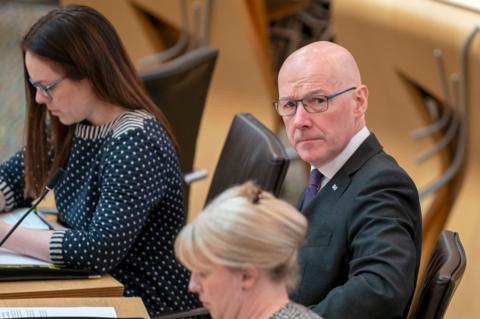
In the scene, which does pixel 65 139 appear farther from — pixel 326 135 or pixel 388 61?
pixel 388 61

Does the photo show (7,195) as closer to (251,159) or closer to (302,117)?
(251,159)

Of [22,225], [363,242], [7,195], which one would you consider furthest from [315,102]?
[7,195]

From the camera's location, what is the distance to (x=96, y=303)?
7.18ft

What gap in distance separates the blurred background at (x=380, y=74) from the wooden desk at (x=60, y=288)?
1176 mm

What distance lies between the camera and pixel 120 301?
221 cm

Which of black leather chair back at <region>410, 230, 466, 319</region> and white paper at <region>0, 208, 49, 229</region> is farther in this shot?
white paper at <region>0, 208, 49, 229</region>

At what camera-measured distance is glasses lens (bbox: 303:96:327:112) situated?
7.24 feet

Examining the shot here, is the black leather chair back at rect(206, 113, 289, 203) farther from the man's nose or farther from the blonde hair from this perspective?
the blonde hair

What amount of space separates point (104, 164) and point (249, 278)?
898mm

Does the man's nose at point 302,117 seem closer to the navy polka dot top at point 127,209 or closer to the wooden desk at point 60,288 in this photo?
the navy polka dot top at point 127,209

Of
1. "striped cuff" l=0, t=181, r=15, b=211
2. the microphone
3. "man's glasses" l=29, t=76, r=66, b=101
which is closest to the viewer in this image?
the microphone

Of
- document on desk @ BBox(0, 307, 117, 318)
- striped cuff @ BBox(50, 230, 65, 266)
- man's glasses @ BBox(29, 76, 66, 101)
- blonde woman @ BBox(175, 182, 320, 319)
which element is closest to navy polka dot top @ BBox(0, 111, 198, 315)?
striped cuff @ BBox(50, 230, 65, 266)

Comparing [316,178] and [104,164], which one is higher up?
[316,178]

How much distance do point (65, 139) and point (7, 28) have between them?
270 cm
